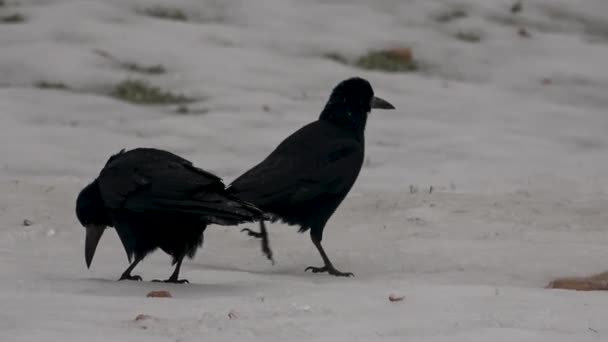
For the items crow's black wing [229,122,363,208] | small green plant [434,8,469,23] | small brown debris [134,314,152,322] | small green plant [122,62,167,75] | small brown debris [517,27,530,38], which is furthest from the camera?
small green plant [434,8,469,23]

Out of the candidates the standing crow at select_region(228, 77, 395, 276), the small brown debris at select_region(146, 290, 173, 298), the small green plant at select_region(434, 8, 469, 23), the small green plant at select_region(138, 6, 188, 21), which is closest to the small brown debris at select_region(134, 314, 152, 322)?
A: the small brown debris at select_region(146, 290, 173, 298)

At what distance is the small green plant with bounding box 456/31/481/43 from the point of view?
14.5 metres

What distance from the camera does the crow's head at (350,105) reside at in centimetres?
743

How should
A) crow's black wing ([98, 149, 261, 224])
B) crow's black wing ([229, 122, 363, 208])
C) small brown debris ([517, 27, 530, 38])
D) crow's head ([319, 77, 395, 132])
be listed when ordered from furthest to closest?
small brown debris ([517, 27, 530, 38]), crow's head ([319, 77, 395, 132]), crow's black wing ([229, 122, 363, 208]), crow's black wing ([98, 149, 261, 224])

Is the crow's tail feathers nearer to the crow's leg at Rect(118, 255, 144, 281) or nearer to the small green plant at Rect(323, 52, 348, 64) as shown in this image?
the crow's leg at Rect(118, 255, 144, 281)

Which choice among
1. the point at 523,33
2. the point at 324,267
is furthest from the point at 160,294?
the point at 523,33

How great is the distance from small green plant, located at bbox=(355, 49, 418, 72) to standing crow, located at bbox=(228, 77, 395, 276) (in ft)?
19.6

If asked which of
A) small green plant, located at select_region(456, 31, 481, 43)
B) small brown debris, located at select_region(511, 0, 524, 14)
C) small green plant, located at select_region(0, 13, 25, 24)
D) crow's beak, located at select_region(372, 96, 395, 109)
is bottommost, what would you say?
small green plant, located at select_region(0, 13, 25, 24)

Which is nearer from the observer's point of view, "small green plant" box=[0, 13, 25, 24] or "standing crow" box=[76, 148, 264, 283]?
"standing crow" box=[76, 148, 264, 283]

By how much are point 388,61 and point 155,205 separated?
8069 mm

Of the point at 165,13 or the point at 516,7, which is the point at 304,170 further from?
the point at 516,7

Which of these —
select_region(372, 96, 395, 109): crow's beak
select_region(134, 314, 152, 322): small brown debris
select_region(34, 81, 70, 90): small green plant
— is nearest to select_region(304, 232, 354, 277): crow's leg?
select_region(372, 96, 395, 109): crow's beak

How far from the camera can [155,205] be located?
5.83 metres

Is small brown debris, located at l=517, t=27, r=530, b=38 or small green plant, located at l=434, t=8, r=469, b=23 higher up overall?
small green plant, located at l=434, t=8, r=469, b=23
